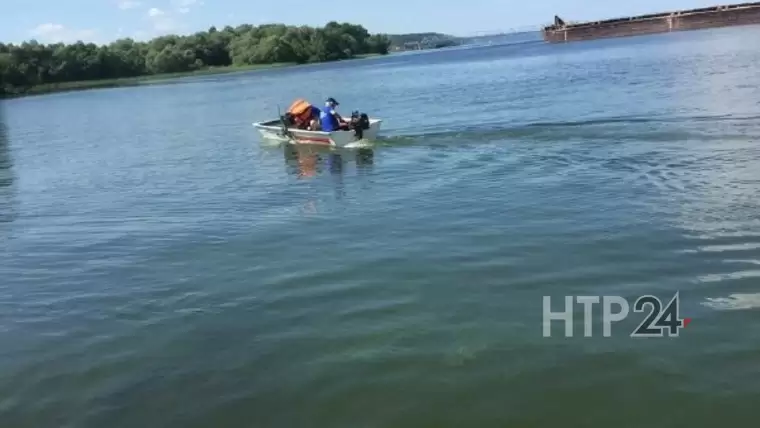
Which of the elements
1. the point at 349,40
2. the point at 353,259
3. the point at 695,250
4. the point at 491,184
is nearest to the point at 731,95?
the point at 491,184

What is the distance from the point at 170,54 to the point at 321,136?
132845 mm

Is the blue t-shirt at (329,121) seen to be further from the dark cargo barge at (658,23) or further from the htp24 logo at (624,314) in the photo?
the dark cargo barge at (658,23)

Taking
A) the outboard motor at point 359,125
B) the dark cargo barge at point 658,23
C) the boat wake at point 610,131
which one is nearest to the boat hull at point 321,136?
the outboard motor at point 359,125

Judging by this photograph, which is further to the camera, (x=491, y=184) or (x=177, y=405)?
(x=491, y=184)

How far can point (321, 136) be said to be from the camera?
26.9 metres

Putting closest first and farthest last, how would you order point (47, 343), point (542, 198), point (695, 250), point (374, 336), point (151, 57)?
point (374, 336) → point (47, 343) → point (695, 250) → point (542, 198) → point (151, 57)

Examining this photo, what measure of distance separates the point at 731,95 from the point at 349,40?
169503 mm

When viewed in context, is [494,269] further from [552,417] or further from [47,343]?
[47,343]

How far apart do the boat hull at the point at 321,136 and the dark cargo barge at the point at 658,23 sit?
3475 inches

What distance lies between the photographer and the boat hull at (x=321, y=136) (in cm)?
2614

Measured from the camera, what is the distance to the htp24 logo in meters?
9.35

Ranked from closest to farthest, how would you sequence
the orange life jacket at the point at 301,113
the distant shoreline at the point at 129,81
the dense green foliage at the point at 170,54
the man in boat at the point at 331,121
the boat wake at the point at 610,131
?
the boat wake at the point at 610,131 < the man in boat at the point at 331,121 < the orange life jacket at the point at 301,113 < the distant shoreline at the point at 129,81 < the dense green foliage at the point at 170,54

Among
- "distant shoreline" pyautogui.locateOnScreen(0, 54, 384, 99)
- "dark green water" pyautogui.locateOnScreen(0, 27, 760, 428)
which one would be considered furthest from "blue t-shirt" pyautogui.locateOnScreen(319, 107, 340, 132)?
"distant shoreline" pyautogui.locateOnScreen(0, 54, 384, 99)

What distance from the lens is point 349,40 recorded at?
19188 cm
